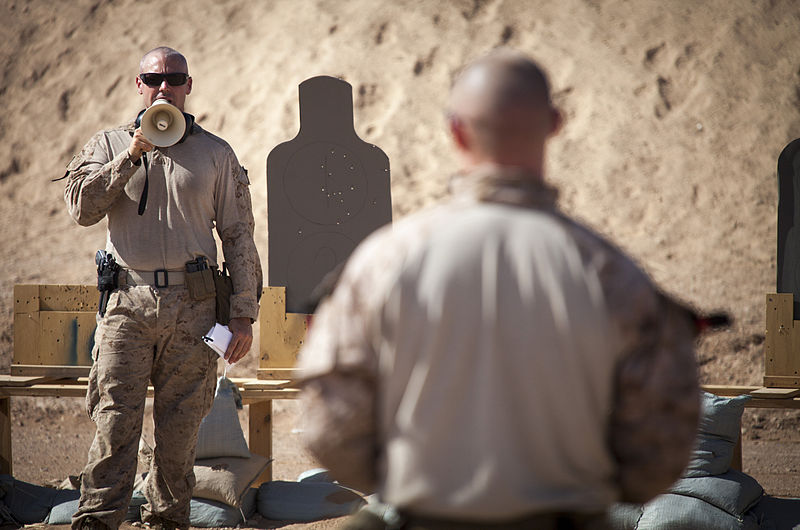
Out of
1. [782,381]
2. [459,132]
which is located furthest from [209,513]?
[459,132]

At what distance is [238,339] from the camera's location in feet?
11.2

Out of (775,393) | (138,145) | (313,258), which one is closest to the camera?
(138,145)

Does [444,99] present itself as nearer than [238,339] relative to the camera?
No

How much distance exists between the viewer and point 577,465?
1.36 meters

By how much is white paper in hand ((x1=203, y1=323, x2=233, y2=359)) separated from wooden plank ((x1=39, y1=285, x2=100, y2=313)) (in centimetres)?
206

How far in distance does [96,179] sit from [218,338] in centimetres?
72

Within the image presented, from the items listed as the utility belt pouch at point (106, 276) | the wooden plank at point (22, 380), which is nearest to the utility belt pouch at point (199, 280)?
the utility belt pouch at point (106, 276)

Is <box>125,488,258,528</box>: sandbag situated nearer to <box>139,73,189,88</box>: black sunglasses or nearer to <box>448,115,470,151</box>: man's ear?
<box>139,73,189,88</box>: black sunglasses

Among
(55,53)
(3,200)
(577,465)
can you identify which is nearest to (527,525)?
(577,465)

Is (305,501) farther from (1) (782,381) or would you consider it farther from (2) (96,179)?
(1) (782,381)

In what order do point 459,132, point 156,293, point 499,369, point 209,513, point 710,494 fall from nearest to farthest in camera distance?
point 499,369
point 459,132
point 156,293
point 710,494
point 209,513

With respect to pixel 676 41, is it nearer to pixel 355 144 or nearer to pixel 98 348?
pixel 355 144

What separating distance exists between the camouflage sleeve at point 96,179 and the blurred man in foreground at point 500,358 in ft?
6.78

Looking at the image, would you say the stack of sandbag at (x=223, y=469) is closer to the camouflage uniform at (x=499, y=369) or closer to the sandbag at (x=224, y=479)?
the sandbag at (x=224, y=479)
